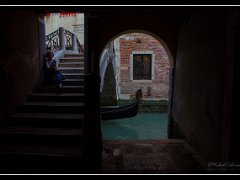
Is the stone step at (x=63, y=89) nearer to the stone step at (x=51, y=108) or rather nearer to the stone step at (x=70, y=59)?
the stone step at (x=51, y=108)

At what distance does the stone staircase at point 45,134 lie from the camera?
390 cm

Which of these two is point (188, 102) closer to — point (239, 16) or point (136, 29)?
point (136, 29)

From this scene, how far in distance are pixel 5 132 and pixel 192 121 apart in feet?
12.5

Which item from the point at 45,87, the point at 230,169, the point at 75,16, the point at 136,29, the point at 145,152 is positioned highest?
the point at 75,16

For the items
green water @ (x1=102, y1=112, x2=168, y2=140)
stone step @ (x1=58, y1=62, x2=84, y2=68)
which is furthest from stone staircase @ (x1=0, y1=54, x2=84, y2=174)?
green water @ (x1=102, y1=112, x2=168, y2=140)

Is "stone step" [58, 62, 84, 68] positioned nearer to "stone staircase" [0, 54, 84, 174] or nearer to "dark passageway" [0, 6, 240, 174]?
"dark passageway" [0, 6, 240, 174]

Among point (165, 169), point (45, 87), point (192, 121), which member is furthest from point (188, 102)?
point (45, 87)

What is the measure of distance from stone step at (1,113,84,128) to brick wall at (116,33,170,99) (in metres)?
11.1

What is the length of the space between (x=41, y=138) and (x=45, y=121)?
1.85ft

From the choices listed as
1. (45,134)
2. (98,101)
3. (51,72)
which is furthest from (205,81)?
(51,72)

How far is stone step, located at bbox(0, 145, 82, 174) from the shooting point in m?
3.83

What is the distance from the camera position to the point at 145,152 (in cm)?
519

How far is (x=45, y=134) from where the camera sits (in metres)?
4.46

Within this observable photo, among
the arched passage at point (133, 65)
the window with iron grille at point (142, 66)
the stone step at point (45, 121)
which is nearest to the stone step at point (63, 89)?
the stone step at point (45, 121)
